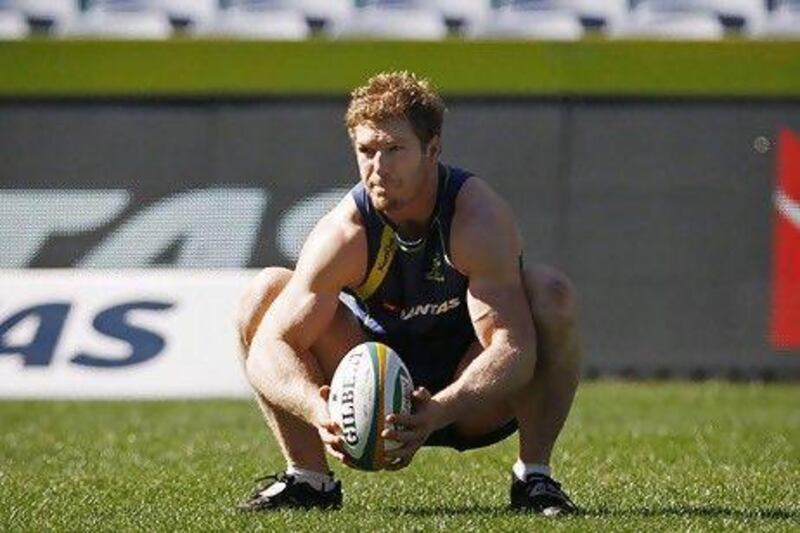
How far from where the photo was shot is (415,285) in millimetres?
7004

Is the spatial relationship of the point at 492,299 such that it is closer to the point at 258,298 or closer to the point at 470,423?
the point at 470,423

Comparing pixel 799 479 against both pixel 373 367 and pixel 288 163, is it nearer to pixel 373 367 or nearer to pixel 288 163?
pixel 373 367

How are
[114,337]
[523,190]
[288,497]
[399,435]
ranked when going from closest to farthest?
[399,435] < [288,497] < [114,337] < [523,190]

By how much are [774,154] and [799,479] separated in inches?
264

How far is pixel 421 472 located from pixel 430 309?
207 centimetres

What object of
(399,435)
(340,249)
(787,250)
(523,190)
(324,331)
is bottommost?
(787,250)

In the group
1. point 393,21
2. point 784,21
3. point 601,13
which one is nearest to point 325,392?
point 393,21

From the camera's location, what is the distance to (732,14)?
1582 cm

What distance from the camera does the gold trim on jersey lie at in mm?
6918

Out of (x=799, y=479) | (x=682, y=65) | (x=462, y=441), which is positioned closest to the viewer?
(x=462, y=441)

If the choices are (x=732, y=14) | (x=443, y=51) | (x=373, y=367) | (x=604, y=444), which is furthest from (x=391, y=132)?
(x=732, y=14)

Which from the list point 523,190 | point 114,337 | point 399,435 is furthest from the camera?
point 523,190

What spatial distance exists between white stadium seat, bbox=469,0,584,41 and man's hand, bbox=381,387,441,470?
29.9 ft

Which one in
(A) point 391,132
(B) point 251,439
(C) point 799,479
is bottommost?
(B) point 251,439
